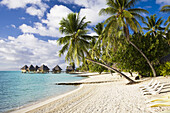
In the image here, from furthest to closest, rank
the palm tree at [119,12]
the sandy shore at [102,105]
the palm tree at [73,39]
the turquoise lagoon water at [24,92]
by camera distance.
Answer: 1. the palm tree at [73,39]
2. the palm tree at [119,12]
3. the turquoise lagoon water at [24,92]
4. the sandy shore at [102,105]

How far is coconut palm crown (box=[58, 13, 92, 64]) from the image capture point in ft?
45.1

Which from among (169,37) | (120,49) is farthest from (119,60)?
(169,37)

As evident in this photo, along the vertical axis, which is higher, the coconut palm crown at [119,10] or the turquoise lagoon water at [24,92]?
the coconut palm crown at [119,10]

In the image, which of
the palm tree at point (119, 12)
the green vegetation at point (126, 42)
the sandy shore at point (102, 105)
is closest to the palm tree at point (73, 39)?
the green vegetation at point (126, 42)

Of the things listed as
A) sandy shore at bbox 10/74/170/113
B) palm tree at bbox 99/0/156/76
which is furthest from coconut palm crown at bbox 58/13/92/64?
sandy shore at bbox 10/74/170/113

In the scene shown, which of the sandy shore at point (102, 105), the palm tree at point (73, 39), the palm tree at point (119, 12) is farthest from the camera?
Answer: the palm tree at point (73, 39)

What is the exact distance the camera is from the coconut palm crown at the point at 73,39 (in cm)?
1373

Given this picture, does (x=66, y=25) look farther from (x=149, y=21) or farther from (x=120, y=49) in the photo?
(x=149, y=21)

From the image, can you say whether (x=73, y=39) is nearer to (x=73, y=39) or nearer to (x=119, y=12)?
(x=73, y=39)

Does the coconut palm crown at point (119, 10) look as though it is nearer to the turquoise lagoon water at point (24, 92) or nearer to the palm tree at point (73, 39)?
the palm tree at point (73, 39)

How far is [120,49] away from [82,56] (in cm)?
467

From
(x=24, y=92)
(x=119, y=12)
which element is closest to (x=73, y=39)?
(x=119, y=12)

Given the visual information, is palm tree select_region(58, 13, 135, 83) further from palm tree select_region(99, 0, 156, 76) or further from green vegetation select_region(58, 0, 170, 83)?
palm tree select_region(99, 0, 156, 76)

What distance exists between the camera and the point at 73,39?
14062 millimetres
